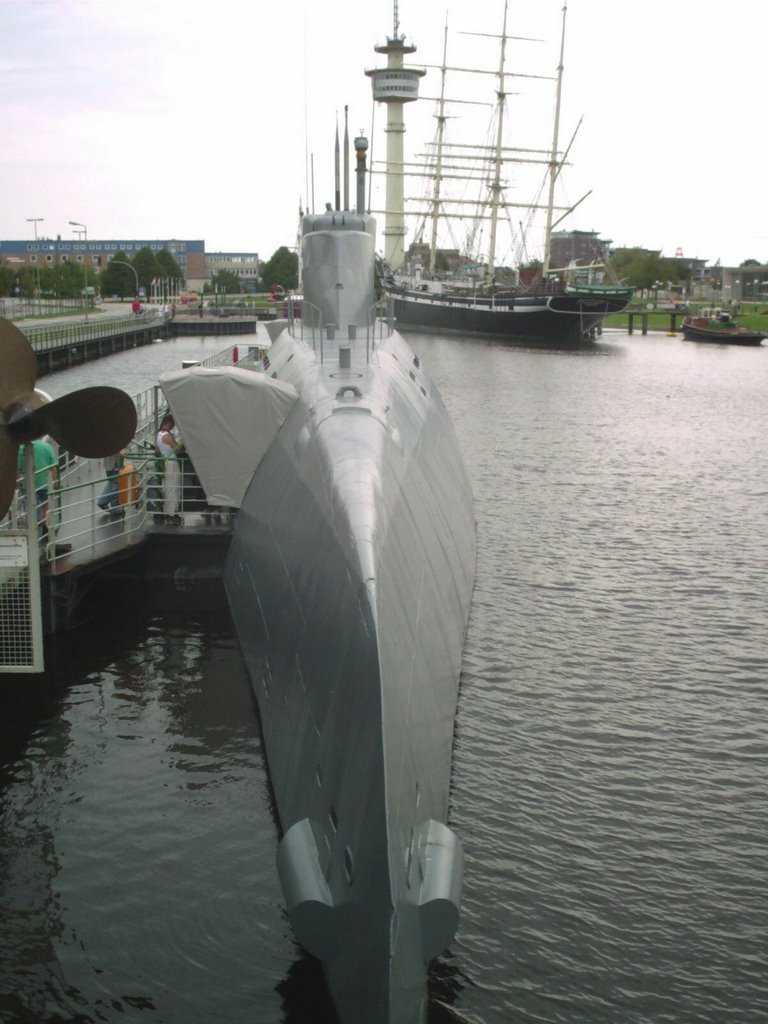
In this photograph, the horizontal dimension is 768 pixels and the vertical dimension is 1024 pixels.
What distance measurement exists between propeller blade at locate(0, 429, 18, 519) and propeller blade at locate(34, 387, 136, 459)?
42 centimetres

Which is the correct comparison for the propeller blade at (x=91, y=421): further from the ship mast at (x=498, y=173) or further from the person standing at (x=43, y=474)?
the ship mast at (x=498, y=173)

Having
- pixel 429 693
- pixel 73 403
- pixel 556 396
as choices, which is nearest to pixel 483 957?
pixel 429 693

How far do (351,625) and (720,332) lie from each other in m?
105

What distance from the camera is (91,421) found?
45.4 feet

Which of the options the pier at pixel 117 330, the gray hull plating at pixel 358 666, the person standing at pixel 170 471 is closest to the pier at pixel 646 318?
the pier at pixel 117 330

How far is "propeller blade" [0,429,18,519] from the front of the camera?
1309cm

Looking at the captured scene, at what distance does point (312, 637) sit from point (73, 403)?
4.36m

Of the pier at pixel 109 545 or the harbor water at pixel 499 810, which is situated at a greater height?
the pier at pixel 109 545

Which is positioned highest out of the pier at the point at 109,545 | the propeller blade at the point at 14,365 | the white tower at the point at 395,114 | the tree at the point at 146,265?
the white tower at the point at 395,114

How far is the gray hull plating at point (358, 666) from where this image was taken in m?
8.72

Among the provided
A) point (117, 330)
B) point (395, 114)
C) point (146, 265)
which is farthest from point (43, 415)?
point (146, 265)

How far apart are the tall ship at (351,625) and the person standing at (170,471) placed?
2333 mm

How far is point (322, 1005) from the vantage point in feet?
32.6

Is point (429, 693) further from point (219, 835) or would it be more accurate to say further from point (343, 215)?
point (343, 215)
